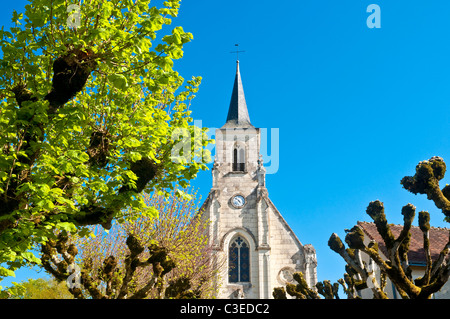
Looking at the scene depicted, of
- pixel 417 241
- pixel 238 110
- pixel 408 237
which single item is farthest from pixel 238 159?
pixel 408 237

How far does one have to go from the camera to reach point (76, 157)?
683 cm

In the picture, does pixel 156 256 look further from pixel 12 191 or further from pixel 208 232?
pixel 208 232

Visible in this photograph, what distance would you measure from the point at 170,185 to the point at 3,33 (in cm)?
486

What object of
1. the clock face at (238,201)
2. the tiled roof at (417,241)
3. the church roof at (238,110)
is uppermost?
the church roof at (238,110)

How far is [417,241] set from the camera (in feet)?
68.8

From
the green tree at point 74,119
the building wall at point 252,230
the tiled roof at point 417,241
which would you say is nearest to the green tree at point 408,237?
the green tree at point 74,119

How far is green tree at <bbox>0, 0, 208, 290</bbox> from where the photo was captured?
22.6 ft

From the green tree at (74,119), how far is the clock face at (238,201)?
22.4 m

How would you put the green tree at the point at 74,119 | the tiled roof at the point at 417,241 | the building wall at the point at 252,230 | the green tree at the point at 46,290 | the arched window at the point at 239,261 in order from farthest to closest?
the green tree at the point at 46,290
the arched window at the point at 239,261
the building wall at the point at 252,230
the tiled roof at the point at 417,241
the green tree at the point at 74,119

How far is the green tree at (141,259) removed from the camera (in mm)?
12633

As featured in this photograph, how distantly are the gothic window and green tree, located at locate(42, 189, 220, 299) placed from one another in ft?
35.2

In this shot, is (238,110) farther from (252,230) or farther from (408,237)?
(408,237)

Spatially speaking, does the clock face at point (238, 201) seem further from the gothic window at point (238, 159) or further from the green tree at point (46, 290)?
the green tree at point (46, 290)
